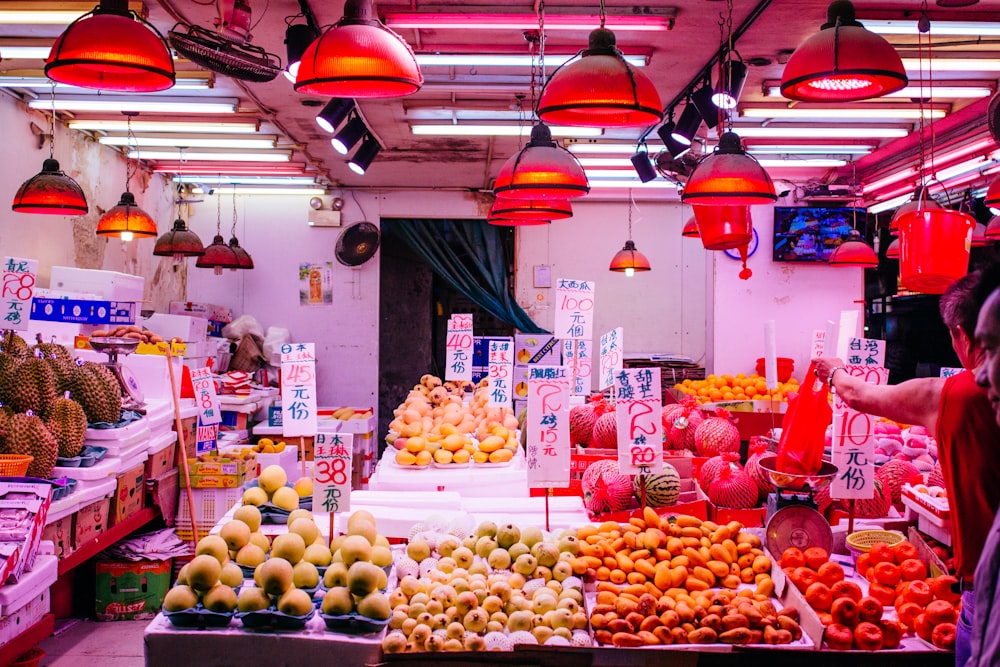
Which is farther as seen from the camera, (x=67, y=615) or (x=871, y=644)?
(x=67, y=615)

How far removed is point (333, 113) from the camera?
600cm

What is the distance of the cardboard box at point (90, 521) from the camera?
163 inches

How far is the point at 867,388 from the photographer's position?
2822mm

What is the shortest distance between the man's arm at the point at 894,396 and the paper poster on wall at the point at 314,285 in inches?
346

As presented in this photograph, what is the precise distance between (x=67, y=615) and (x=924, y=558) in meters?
5.21

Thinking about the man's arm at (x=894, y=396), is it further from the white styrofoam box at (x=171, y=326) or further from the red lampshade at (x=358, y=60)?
the white styrofoam box at (x=171, y=326)

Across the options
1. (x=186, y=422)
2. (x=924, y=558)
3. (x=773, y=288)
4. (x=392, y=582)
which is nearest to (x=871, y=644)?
(x=924, y=558)

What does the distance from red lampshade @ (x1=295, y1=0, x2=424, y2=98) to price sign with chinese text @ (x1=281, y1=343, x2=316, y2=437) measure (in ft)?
4.48

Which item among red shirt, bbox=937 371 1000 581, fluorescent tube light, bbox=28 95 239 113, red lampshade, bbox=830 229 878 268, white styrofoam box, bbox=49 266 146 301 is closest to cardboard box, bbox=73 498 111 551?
white styrofoam box, bbox=49 266 146 301

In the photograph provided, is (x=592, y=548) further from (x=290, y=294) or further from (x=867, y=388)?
(x=290, y=294)

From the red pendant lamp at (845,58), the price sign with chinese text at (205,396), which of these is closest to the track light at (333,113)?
the price sign with chinese text at (205,396)

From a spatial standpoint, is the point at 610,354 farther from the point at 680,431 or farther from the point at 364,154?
the point at 364,154

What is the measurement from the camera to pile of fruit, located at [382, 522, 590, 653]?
254 centimetres

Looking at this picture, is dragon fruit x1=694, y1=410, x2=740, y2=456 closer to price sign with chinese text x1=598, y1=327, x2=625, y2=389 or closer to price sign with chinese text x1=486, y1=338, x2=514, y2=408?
price sign with chinese text x1=598, y1=327, x2=625, y2=389
